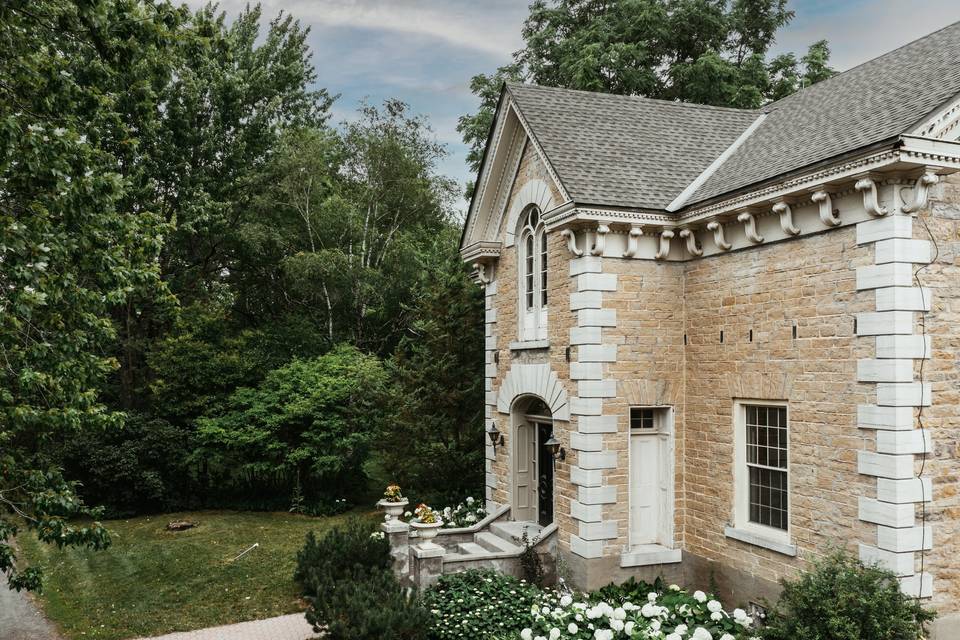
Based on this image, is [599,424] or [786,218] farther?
[599,424]

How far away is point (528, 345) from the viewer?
47.3ft

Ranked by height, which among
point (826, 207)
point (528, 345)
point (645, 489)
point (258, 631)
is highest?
point (826, 207)

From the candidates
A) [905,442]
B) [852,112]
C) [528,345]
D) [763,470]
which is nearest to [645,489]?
[763,470]

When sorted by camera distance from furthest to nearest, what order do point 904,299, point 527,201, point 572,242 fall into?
point 527,201, point 572,242, point 904,299

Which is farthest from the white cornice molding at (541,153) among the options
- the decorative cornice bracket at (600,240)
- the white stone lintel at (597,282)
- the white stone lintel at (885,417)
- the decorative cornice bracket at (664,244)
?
the white stone lintel at (885,417)

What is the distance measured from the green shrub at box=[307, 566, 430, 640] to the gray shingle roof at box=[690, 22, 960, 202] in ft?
25.0

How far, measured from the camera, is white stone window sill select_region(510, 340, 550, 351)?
13.9 meters

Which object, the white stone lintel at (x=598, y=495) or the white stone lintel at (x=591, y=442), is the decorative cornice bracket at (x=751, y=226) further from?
the white stone lintel at (x=598, y=495)

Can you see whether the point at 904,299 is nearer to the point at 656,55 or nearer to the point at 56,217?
the point at 56,217

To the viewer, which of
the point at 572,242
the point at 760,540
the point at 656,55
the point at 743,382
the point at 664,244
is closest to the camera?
the point at 760,540

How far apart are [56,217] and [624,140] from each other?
962 centimetres

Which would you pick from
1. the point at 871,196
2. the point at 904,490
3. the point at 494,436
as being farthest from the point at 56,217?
the point at 904,490

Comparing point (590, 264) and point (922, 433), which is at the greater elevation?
point (590, 264)

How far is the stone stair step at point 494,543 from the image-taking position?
44.8 ft
